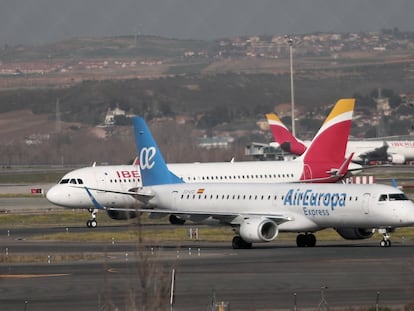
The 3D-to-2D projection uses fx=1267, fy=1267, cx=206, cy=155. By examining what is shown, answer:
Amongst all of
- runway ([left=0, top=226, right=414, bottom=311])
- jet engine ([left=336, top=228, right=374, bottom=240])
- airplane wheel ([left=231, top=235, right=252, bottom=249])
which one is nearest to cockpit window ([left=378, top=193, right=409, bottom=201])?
runway ([left=0, top=226, right=414, bottom=311])

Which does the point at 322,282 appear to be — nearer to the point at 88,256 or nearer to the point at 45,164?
the point at 88,256

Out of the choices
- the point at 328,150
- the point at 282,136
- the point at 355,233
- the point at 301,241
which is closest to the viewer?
the point at 355,233

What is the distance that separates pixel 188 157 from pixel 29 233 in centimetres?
8977

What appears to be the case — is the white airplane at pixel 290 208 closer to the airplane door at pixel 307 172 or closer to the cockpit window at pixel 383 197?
the cockpit window at pixel 383 197

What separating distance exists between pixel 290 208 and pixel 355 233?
10.4ft

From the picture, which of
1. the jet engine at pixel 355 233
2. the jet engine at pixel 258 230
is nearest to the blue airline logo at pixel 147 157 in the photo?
the jet engine at pixel 258 230

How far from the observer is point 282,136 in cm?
12269

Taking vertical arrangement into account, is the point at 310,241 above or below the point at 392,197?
below

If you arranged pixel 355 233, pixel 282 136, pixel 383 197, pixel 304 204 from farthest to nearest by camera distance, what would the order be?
pixel 282 136 → pixel 355 233 → pixel 304 204 → pixel 383 197

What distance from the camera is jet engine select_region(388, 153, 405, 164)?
167913mm

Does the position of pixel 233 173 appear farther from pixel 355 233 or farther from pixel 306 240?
pixel 355 233

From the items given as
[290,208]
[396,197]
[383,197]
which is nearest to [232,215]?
[290,208]

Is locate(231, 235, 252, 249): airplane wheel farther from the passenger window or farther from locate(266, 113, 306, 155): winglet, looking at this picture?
locate(266, 113, 306, 155): winglet

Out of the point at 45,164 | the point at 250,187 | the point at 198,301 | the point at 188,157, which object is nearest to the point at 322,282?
the point at 198,301
